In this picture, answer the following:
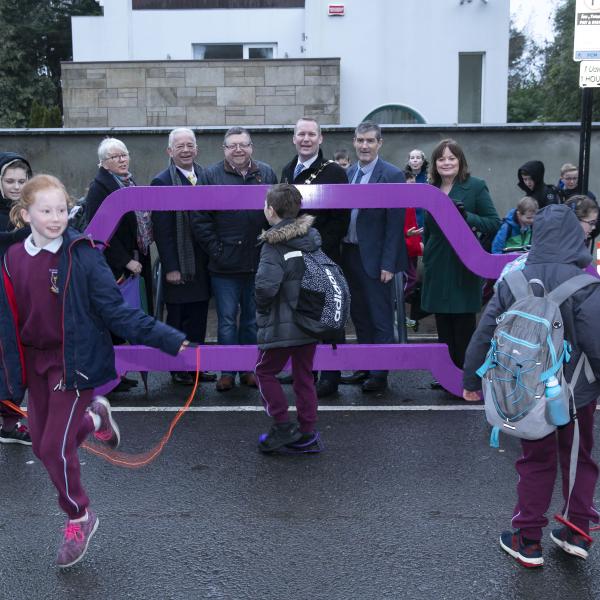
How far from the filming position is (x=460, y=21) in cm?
1714

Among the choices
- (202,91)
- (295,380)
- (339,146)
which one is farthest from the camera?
(202,91)

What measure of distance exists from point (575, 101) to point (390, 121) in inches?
593

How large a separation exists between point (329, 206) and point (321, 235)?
1.74ft

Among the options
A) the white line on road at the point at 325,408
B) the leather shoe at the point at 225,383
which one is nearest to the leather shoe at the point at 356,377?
the white line on road at the point at 325,408

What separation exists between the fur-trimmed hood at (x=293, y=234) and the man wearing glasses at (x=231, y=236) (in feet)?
5.32

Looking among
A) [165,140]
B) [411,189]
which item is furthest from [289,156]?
[411,189]

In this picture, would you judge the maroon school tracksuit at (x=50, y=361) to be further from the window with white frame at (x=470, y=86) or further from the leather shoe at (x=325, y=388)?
the window with white frame at (x=470, y=86)

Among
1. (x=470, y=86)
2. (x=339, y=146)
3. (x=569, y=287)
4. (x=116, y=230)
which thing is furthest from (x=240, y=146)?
(x=470, y=86)

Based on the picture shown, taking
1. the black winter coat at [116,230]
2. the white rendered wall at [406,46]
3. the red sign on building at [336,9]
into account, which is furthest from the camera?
the white rendered wall at [406,46]

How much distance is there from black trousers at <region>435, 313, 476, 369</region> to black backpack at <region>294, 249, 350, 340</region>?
1659 mm

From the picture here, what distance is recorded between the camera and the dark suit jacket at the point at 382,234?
625 centimetres

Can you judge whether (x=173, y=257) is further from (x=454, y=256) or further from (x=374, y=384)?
(x=454, y=256)

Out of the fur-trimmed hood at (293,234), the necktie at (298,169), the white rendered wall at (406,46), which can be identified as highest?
the white rendered wall at (406,46)

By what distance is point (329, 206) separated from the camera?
5711 millimetres
